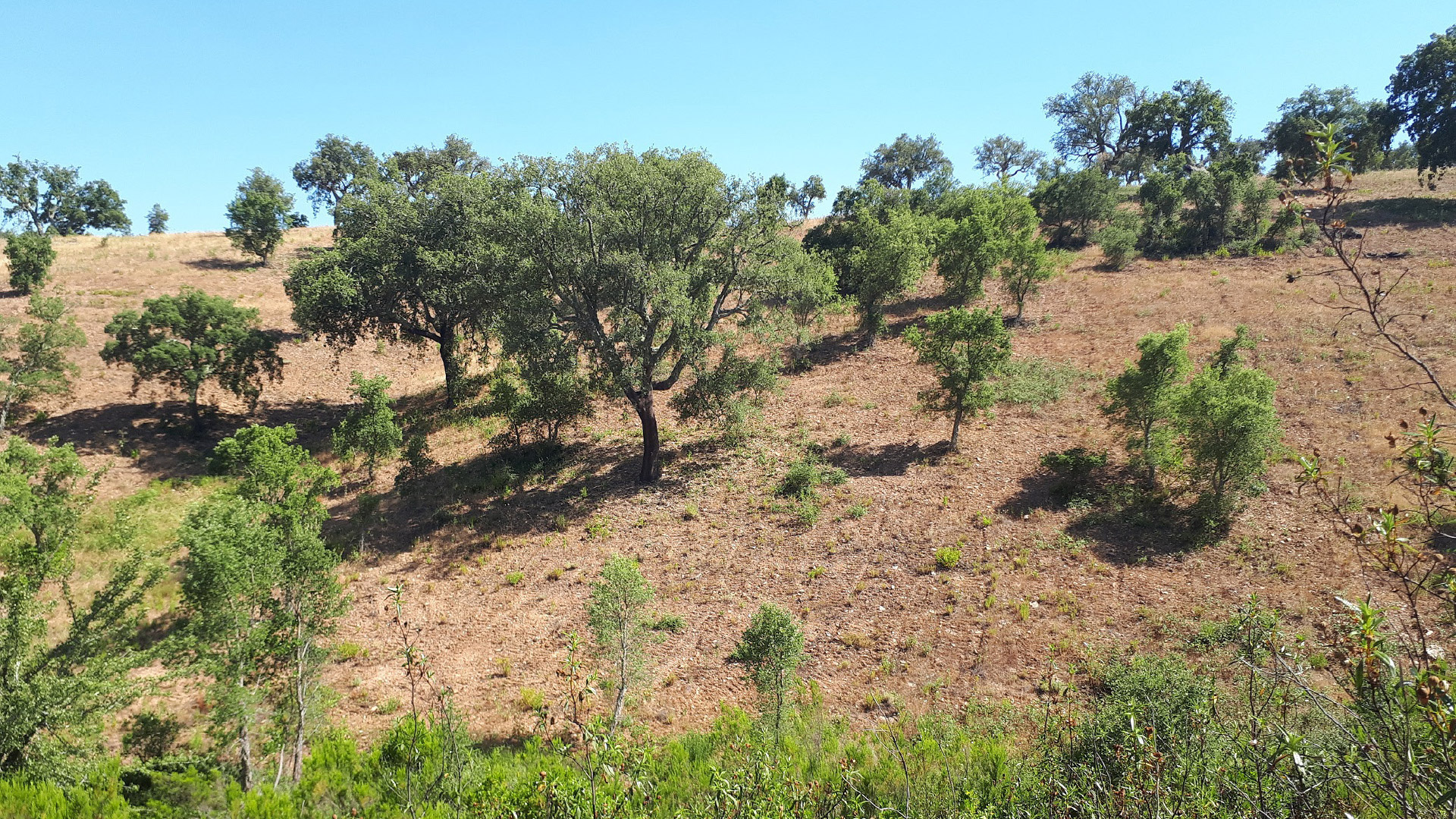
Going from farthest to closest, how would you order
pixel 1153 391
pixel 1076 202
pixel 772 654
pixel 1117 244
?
pixel 1076 202, pixel 1117 244, pixel 1153 391, pixel 772 654

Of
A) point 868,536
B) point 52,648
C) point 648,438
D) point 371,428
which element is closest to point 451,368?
point 371,428

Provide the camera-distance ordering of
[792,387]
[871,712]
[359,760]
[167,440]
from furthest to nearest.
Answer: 1. [792,387]
2. [167,440]
3. [871,712]
4. [359,760]

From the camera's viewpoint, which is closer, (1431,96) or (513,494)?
(513,494)

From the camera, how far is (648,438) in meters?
25.1

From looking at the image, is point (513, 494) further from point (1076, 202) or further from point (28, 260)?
point (1076, 202)

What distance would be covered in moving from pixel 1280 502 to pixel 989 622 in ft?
35.4

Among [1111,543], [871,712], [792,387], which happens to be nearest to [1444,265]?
[1111,543]

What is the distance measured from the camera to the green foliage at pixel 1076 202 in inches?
1989

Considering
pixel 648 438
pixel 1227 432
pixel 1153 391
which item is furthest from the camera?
pixel 648 438

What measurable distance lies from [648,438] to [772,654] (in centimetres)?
1359

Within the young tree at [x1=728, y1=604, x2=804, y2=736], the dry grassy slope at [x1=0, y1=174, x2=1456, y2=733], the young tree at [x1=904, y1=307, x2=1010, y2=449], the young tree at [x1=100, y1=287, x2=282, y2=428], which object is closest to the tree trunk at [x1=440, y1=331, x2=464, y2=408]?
the dry grassy slope at [x1=0, y1=174, x2=1456, y2=733]

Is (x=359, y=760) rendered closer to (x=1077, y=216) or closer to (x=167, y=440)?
(x=167, y=440)

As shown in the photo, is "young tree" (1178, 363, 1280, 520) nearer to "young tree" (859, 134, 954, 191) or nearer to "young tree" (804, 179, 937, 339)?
"young tree" (804, 179, 937, 339)

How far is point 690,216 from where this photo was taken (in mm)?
23656
